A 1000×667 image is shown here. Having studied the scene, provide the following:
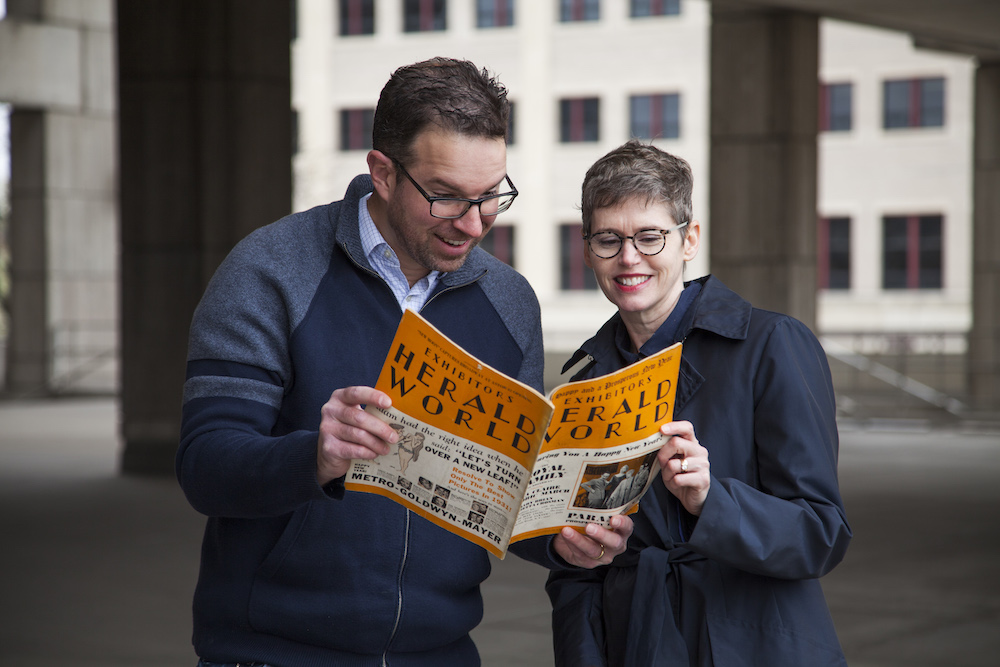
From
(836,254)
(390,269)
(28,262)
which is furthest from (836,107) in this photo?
(390,269)

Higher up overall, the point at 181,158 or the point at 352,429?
the point at 181,158

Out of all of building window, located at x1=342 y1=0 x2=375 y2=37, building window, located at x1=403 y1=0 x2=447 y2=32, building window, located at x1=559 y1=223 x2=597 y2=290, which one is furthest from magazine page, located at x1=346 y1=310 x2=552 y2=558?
building window, located at x1=342 y1=0 x2=375 y2=37

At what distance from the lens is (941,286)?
4016 cm

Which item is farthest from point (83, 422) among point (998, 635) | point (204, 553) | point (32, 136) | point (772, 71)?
point (204, 553)

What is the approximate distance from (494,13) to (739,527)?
4514 cm

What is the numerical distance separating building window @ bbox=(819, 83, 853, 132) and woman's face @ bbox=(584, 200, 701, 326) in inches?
1570

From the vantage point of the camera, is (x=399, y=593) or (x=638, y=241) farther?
(x=638, y=241)

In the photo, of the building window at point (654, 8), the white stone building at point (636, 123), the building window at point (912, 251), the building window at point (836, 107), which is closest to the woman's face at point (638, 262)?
the white stone building at point (636, 123)

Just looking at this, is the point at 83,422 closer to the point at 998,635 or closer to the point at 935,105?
the point at 998,635

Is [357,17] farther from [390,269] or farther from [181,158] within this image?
[390,269]

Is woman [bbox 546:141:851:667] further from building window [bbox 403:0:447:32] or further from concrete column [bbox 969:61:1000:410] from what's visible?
building window [bbox 403:0:447:32]

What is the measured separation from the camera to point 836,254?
41.5m

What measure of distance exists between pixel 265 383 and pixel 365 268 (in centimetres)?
37

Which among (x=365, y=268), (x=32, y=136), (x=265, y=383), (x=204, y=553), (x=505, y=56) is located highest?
(x=505, y=56)
